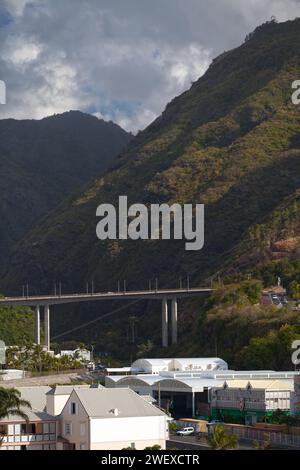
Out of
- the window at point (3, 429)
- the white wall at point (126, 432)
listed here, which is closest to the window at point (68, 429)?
the white wall at point (126, 432)

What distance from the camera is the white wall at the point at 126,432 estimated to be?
7238cm

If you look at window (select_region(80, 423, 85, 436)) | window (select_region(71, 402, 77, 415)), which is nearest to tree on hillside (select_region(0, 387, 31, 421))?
window (select_region(71, 402, 77, 415))

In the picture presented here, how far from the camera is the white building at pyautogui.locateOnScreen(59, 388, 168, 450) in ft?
238

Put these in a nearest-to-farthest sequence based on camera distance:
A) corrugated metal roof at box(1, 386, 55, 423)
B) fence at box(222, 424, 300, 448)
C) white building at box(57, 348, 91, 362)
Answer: corrugated metal roof at box(1, 386, 55, 423)
fence at box(222, 424, 300, 448)
white building at box(57, 348, 91, 362)

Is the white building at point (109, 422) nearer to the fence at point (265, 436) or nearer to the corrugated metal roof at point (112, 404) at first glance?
the corrugated metal roof at point (112, 404)

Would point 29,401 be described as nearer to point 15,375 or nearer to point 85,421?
point 85,421

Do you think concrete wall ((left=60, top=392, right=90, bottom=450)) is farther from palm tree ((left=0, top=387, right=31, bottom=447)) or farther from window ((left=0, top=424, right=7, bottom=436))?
window ((left=0, top=424, right=7, bottom=436))

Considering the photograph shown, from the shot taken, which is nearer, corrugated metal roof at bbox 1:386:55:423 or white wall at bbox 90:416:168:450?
white wall at bbox 90:416:168:450

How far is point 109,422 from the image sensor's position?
72750 millimetres

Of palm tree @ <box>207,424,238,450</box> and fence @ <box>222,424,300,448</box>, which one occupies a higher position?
palm tree @ <box>207,424,238,450</box>


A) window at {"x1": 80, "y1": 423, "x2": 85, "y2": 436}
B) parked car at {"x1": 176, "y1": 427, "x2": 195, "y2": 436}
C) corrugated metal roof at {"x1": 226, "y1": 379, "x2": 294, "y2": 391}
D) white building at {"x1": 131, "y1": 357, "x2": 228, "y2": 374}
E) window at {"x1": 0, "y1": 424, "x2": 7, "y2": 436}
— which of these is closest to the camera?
window at {"x1": 80, "y1": 423, "x2": 85, "y2": 436}
